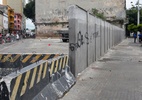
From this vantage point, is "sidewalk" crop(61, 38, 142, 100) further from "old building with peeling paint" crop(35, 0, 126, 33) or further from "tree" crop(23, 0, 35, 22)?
"tree" crop(23, 0, 35, 22)

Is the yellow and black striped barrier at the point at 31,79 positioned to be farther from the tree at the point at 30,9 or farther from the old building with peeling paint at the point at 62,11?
the tree at the point at 30,9

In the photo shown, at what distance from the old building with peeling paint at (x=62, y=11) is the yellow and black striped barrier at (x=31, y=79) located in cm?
5542

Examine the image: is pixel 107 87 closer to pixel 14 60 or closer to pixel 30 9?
pixel 14 60

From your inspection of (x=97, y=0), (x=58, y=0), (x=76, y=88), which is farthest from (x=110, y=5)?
(x=76, y=88)

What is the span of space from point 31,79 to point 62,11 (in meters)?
58.7

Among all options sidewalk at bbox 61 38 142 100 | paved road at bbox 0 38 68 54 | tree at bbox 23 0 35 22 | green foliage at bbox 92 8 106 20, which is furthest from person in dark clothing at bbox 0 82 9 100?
tree at bbox 23 0 35 22

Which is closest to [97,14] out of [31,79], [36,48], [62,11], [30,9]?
[62,11]

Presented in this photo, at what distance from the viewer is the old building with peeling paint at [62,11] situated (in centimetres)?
6291

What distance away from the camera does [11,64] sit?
10.1 m

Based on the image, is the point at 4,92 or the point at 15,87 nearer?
the point at 4,92

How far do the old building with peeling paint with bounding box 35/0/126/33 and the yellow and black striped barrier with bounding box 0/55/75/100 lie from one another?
55421mm

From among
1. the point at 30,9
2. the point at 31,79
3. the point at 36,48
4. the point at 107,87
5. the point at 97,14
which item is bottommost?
the point at 107,87

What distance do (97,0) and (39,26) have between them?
43.1 ft

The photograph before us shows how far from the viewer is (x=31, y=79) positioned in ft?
19.8
